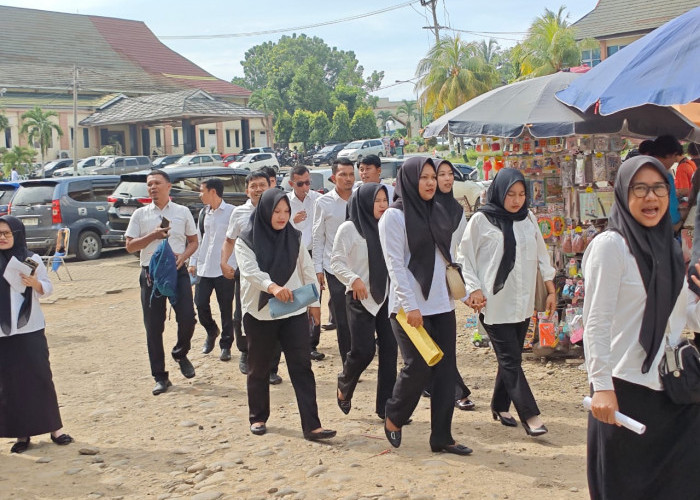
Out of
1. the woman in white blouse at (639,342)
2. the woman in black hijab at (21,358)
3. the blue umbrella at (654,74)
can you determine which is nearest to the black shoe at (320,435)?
the woman in black hijab at (21,358)

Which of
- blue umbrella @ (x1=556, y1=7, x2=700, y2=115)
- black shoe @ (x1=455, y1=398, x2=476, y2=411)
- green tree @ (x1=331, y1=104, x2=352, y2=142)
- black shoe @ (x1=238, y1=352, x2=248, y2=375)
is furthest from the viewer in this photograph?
green tree @ (x1=331, y1=104, x2=352, y2=142)

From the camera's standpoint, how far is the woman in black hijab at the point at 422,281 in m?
5.04

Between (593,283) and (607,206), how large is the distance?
179 inches

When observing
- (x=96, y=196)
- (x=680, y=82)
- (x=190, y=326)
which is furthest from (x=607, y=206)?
(x=96, y=196)

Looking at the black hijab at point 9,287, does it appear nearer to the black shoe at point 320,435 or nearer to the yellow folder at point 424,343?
the black shoe at point 320,435

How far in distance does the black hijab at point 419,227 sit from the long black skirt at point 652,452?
76.9 inches

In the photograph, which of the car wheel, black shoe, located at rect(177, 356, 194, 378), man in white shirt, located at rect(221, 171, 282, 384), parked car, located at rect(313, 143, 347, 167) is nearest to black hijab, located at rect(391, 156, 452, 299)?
man in white shirt, located at rect(221, 171, 282, 384)

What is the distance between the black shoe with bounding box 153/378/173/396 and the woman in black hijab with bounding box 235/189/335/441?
67.0 inches

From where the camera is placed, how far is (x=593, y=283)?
3.21 m

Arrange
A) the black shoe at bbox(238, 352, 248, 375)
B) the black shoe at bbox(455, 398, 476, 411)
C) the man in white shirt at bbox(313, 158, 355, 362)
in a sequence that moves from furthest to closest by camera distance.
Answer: the black shoe at bbox(238, 352, 248, 375)
the man in white shirt at bbox(313, 158, 355, 362)
the black shoe at bbox(455, 398, 476, 411)

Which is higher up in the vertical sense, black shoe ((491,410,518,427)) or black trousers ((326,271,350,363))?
black trousers ((326,271,350,363))

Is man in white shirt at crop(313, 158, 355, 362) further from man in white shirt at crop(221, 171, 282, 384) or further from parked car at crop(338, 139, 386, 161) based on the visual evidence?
parked car at crop(338, 139, 386, 161)

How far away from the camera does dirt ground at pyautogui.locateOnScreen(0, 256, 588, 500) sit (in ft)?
15.6

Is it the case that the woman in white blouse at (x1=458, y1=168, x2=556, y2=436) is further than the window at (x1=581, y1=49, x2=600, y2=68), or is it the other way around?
the window at (x1=581, y1=49, x2=600, y2=68)
